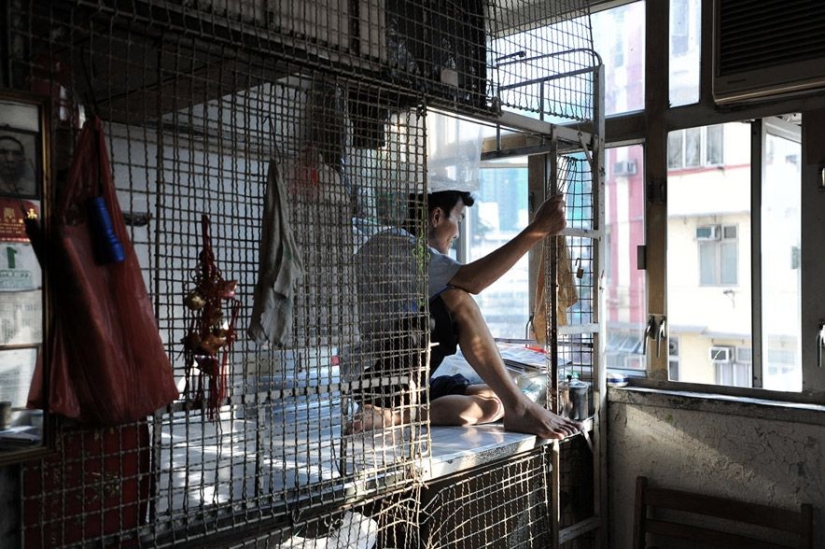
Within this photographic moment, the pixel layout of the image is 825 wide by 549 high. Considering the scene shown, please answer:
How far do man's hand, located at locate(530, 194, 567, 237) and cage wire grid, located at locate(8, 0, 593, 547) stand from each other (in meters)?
0.44

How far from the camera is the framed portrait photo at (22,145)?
1199 millimetres

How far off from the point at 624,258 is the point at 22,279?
2.87 metres

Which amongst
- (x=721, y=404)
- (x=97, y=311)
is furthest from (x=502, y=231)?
(x=97, y=311)

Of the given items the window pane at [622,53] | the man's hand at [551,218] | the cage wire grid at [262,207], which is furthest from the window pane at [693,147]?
the cage wire grid at [262,207]

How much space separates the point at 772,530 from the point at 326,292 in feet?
7.19

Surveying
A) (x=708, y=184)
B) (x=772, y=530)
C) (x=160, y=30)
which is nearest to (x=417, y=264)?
(x=160, y=30)

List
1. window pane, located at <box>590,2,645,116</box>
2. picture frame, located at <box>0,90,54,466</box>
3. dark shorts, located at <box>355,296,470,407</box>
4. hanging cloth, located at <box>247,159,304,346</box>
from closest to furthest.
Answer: picture frame, located at <box>0,90,54,466</box>, hanging cloth, located at <box>247,159,304,346</box>, dark shorts, located at <box>355,296,470,407</box>, window pane, located at <box>590,2,645,116</box>

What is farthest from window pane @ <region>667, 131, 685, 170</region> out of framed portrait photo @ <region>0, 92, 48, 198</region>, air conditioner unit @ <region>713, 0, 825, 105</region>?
framed portrait photo @ <region>0, 92, 48, 198</region>

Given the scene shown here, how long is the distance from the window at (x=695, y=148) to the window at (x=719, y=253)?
1.00 ft

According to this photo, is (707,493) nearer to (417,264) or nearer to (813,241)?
(813,241)

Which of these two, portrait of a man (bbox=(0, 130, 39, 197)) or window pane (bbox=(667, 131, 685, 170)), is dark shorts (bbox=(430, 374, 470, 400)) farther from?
portrait of a man (bbox=(0, 130, 39, 197))

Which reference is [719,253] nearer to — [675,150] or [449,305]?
[675,150]

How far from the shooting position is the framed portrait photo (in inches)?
47.2

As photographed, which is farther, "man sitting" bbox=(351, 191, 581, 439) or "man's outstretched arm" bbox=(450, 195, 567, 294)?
"man's outstretched arm" bbox=(450, 195, 567, 294)
